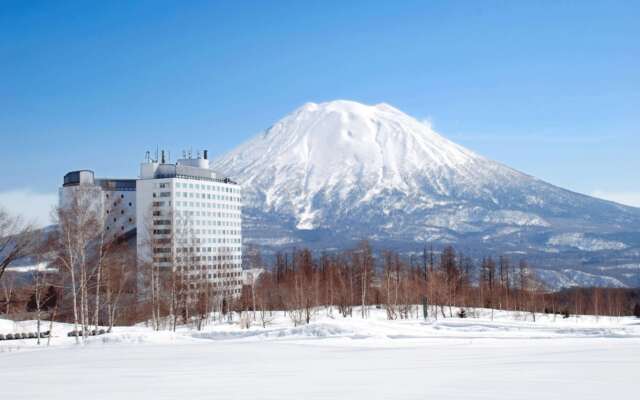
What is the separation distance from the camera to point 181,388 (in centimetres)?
1231

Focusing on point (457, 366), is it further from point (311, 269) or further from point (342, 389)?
point (311, 269)

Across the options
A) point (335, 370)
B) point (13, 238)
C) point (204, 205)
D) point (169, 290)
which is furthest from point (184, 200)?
point (335, 370)

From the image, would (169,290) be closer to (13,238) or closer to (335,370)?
(13,238)

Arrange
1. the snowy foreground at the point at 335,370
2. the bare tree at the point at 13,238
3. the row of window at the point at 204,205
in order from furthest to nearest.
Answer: the row of window at the point at 204,205, the bare tree at the point at 13,238, the snowy foreground at the point at 335,370

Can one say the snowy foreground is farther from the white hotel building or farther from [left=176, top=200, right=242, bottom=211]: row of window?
[left=176, top=200, right=242, bottom=211]: row of window

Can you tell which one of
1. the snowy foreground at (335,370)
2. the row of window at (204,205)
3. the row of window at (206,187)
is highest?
the row of window at (206,187)

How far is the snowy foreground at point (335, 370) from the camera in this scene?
1170 cm

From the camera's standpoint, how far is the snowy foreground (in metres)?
11.7

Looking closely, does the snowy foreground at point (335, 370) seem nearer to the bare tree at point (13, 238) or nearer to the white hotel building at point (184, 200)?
the bare tree at point (13, 238)

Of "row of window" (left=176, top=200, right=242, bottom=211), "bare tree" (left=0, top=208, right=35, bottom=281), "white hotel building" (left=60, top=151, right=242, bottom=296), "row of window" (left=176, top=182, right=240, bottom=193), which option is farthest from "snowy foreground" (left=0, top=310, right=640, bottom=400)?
"row of window" (left=176, top=182, right=240, bottom=193)

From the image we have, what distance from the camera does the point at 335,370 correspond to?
48.6 ft

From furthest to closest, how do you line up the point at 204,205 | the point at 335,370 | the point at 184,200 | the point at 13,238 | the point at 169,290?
the point at 204,205 → the point at 184,200 → the point at 169,290 → the point at 13,238 → the point at 335,370

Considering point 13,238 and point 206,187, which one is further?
point 206,187

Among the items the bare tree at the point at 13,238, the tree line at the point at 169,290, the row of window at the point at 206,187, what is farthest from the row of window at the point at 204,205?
the bare tree at the point at 13,238
